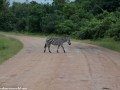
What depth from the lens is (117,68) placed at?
51.9ft

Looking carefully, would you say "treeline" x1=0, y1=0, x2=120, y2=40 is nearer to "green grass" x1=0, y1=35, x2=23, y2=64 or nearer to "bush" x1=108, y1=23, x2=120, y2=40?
"bush" x1=108, y1=23, x2=120, y2=40

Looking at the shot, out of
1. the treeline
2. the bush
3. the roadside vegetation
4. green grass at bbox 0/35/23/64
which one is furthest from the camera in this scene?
the treeline

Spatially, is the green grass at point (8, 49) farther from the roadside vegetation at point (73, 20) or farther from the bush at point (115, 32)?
the bush at point (115, 32)

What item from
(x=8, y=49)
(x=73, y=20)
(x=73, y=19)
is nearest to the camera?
(x=8, y=49)

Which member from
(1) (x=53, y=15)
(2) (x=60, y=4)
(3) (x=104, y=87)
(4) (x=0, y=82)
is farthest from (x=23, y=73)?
(2) (x=60, y=4)

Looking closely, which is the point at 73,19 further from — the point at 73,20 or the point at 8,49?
the point at 8,49

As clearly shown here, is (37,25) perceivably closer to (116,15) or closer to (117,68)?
(116,15)

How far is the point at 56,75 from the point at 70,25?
42.0 metres

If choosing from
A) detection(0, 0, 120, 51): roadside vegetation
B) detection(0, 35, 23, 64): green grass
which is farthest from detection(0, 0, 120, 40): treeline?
detection(0, 35, 23, 64): green grass

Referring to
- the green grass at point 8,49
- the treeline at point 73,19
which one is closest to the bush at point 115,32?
the treeline at point 73,19

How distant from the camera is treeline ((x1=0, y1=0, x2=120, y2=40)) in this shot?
41891 mm

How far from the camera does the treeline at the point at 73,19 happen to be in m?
41.9

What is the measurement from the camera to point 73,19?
190ft

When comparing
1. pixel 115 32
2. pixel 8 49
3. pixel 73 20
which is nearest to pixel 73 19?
pixel 73 20
